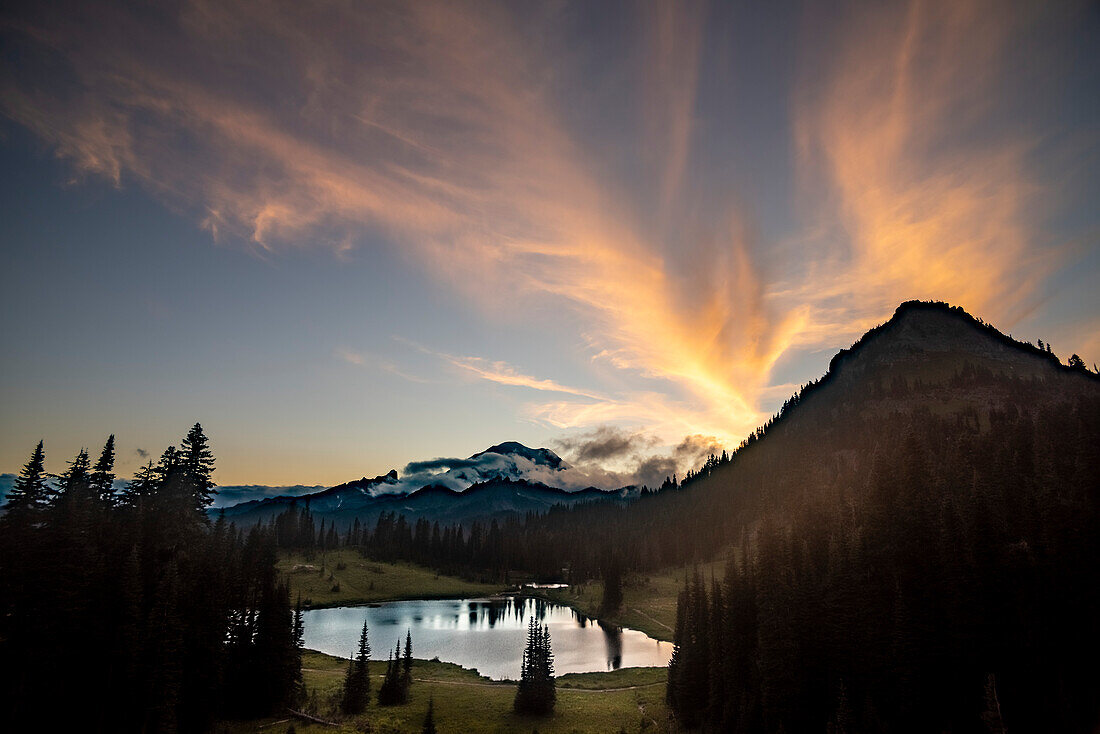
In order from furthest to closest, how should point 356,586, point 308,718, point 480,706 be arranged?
point 356,586 → point 480,706 → point 308,718

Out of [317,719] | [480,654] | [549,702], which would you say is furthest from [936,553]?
[480,654]

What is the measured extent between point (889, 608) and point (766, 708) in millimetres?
14266

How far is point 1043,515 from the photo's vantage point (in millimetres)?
56938

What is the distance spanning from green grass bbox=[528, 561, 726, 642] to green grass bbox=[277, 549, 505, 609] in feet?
108

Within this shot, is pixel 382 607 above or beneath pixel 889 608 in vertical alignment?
beneath

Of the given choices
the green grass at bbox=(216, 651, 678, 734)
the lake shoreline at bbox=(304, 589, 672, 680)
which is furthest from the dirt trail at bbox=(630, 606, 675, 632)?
the green grass at bbox=(216, 651, 678, 734)

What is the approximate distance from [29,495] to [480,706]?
51.0 m

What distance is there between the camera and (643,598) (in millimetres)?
159875

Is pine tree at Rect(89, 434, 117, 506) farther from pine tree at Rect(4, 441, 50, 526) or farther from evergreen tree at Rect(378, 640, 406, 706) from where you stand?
evergreen tree at Rect(378, 640, 406, 706)

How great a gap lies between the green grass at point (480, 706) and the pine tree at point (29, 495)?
2666cm

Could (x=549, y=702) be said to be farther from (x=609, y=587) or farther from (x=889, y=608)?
(x=609, y=587)

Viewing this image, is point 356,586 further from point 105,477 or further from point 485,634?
point 105,477

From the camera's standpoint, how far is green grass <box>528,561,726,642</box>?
134 m

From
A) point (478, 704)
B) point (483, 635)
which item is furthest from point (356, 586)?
point (478, 704)
